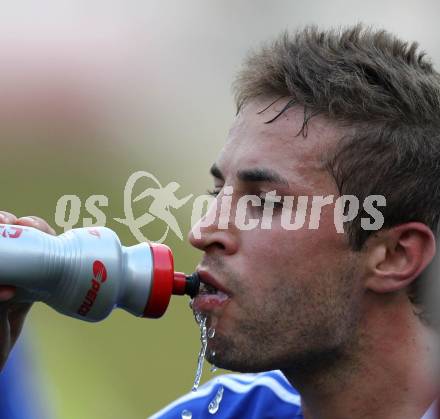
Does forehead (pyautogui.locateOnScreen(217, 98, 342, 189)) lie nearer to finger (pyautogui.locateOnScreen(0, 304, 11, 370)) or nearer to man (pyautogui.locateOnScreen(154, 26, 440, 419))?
man (pyautogui.locateOnScreen(154, 26, 440, 419))

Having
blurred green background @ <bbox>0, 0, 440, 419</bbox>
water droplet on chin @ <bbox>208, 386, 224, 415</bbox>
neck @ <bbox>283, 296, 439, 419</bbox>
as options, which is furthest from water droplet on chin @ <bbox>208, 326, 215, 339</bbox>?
blurred green background @ <bbox>0, 0, 440, 419</bbox>

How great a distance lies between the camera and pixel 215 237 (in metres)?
2.61

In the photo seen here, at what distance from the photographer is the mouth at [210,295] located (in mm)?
2570

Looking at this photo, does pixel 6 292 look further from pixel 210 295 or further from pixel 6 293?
pixel 210 295

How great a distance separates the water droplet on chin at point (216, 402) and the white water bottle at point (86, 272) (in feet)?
2.04

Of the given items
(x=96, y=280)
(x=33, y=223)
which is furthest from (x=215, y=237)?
(x=33, y=223)

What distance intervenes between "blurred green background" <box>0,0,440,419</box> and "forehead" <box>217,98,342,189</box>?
5004 mm

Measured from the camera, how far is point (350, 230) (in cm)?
263

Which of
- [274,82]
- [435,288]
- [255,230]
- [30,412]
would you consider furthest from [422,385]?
[30,412]

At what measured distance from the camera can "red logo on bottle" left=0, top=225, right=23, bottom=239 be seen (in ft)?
7.79

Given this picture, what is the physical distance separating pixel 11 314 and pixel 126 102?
864 centimetres

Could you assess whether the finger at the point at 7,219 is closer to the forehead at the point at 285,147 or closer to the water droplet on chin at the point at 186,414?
the forehead at the point at 285,147

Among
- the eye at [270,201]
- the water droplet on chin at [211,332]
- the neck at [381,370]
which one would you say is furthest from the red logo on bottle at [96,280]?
the neck at [381,370]

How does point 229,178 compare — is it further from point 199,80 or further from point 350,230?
point 199,80
